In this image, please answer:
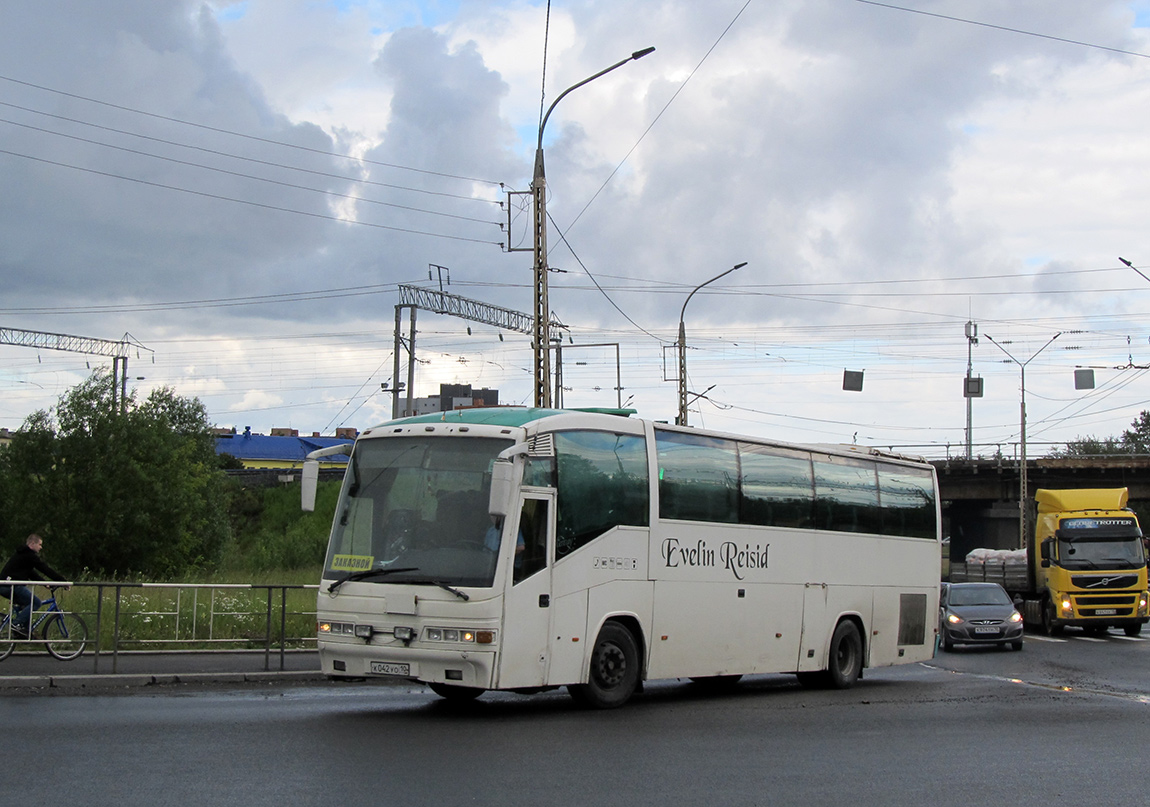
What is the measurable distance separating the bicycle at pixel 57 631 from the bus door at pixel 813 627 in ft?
31.3

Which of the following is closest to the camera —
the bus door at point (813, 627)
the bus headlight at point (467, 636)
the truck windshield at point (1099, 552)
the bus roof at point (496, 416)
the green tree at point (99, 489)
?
the bus headlight at point (467, 636)

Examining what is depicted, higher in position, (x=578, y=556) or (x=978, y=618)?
(x=578, y=556)

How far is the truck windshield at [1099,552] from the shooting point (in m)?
32.7

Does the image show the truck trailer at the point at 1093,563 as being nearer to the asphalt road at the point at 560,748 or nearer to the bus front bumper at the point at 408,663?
the asphalt road at the point at 560,748

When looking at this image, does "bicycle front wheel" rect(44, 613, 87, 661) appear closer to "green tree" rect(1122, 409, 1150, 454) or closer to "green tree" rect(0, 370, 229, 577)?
"green tree" rect(0, 370, 229, 577)

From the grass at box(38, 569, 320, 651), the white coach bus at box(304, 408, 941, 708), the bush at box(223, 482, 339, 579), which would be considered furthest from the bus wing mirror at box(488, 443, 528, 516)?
the bush at box(223, 482, 339, 579)

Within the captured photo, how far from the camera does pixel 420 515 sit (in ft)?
40.3

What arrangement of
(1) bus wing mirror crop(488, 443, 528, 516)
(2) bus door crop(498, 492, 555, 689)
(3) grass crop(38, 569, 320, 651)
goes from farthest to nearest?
(3) grass crop(38, 569, 320, 651), (2) bus door crop(498, 492, 555, 689), (1) bus wing mirror crop(488, 443, 528, 516)

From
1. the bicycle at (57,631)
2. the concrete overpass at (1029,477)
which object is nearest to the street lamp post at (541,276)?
the bicycle at (57,631)

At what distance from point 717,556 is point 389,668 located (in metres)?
4.65

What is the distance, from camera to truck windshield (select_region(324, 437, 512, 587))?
1200cm

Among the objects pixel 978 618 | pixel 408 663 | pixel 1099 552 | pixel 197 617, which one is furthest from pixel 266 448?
pixel 408 663

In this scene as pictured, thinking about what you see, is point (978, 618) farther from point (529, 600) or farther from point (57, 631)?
point (57, 631)

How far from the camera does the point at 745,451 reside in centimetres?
1558
